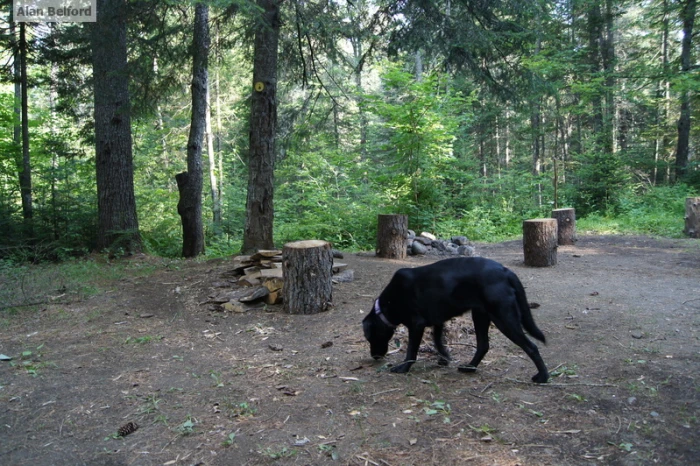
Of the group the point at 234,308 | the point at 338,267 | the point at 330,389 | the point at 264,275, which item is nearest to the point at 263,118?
the point at 338,267

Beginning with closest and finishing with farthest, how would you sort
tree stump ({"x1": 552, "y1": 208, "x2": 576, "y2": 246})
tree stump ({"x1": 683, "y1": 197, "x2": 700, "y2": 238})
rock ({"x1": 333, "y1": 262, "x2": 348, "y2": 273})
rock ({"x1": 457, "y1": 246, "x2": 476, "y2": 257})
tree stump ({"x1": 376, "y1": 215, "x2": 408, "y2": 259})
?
rock ({"x1": 333, "y1": 262, "x2": 348, "y2": 273})
tree stump ({"x1": 376, "y1": 215, "x2": 408, "y2": 259})
rock ({"x1": 457, "y1": 246, "x2": 476, "y2": 257})
tree stump ({"x1": 552, "y1": 208, "x2": 576, "y2": 246})
tree stump ({"x1": 683, "y1": 197, "x2": 700, "y2": 238})

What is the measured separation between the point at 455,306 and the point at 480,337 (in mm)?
418

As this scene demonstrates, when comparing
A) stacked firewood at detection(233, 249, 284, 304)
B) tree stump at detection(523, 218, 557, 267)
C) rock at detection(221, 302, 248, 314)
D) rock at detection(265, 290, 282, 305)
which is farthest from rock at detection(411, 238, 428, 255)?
rock at detection(221, 302, 248, 314)

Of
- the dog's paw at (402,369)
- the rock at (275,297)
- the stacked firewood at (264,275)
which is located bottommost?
the dog's paw at (402,369)

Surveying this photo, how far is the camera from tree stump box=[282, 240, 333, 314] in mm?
6109

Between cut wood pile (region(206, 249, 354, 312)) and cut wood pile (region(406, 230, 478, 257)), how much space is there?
3.58 m

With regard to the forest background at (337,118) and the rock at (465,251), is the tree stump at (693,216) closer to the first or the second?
the forest background at (337,118)

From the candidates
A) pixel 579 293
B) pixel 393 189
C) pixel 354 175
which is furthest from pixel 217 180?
pixel 579 293

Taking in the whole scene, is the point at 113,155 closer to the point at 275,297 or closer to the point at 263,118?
the point at 263,118

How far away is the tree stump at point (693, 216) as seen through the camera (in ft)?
39.0

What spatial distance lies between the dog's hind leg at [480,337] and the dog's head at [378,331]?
0.74m

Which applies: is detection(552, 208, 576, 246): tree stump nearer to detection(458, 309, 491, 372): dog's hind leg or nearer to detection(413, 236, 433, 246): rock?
detection(413, 236, 433, 246): rock

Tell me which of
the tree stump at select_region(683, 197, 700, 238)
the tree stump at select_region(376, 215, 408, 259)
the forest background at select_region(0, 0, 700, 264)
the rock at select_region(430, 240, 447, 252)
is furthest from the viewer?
the tree stump at select_region(683, 197, 700, 238)

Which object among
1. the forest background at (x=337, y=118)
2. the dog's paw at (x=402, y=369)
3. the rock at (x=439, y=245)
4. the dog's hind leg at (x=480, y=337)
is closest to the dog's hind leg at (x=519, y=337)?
the dog's hind leg at (x=480, y=337)
